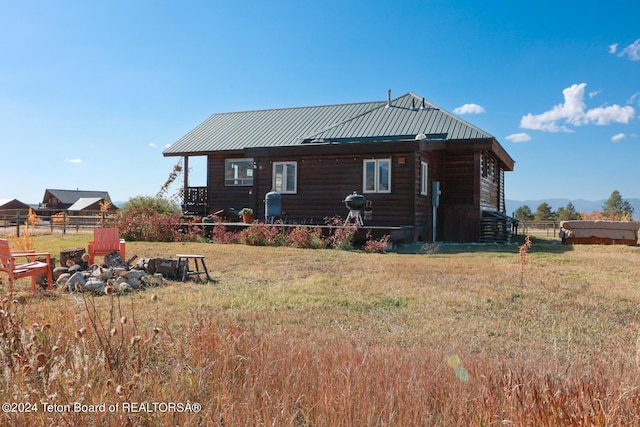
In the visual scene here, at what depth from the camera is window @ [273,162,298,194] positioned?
729 inches

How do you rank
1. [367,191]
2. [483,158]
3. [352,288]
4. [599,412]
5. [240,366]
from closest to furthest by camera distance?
[599,412] < [240,366] < [352,288] < [367,191] < [483,158]

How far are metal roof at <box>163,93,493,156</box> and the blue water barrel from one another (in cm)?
345

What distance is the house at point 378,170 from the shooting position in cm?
1680

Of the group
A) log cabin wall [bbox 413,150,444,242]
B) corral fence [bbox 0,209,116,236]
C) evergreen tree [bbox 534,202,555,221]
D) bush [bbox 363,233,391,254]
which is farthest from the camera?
evergreen tree [bbox 534,202,555,221]

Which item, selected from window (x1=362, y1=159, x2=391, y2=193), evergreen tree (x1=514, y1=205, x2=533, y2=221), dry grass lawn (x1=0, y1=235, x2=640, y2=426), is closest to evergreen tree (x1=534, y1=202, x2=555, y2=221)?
evergreen tree (x1=514, y1=205, x2=533, y2=221)

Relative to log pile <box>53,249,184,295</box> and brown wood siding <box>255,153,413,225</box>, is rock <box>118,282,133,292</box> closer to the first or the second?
log pile <box>53,249,184,295</box>

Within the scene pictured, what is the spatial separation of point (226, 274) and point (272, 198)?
27.5ft

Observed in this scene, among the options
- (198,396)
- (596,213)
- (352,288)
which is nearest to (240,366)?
(198,396)

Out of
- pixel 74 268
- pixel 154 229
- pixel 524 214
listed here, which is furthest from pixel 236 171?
pixel 524 214

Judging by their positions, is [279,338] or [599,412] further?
[279,338]

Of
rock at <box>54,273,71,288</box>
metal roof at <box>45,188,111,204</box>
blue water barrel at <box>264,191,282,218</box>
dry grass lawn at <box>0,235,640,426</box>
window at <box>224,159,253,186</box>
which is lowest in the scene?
dry grass lawn at <box>0,235,640,426</box>

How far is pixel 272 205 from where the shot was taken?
17.3 m

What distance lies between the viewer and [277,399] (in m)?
2.99

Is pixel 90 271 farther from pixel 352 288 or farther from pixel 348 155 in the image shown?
pixel 348 155
